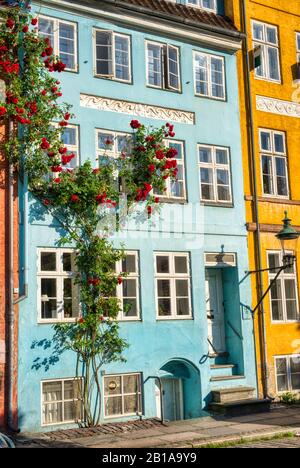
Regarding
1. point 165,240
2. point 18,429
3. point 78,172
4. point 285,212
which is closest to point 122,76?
point 78,172

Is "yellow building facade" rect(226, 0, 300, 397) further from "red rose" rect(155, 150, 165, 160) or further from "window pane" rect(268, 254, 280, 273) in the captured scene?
"red rose" rect(155, 150, 165, 160)

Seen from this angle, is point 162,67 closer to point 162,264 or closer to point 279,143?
point 279,143

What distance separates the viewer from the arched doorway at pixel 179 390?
15867 millimetres

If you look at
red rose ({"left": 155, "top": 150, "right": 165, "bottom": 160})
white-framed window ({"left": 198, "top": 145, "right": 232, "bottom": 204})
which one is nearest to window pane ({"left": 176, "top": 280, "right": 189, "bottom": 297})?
white-framed window ({"left": 198, "top": 145, "right": 232, "bottom": 204})

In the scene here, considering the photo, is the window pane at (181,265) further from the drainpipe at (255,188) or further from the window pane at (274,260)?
the window pane at (274,260)

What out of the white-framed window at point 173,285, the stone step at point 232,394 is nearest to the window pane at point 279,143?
the white-framed window at point 173,285

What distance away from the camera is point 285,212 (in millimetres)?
17062

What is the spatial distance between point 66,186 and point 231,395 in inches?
252

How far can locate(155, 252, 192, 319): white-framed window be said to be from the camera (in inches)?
626

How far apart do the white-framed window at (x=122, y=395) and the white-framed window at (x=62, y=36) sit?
23.7ft

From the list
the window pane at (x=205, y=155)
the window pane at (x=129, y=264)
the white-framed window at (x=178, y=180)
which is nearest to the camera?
the window pane at (x=129, y=264)

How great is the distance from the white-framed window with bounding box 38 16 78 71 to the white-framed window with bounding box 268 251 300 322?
732cm

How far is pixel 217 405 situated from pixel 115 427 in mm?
2810

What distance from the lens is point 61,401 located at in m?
14.1
